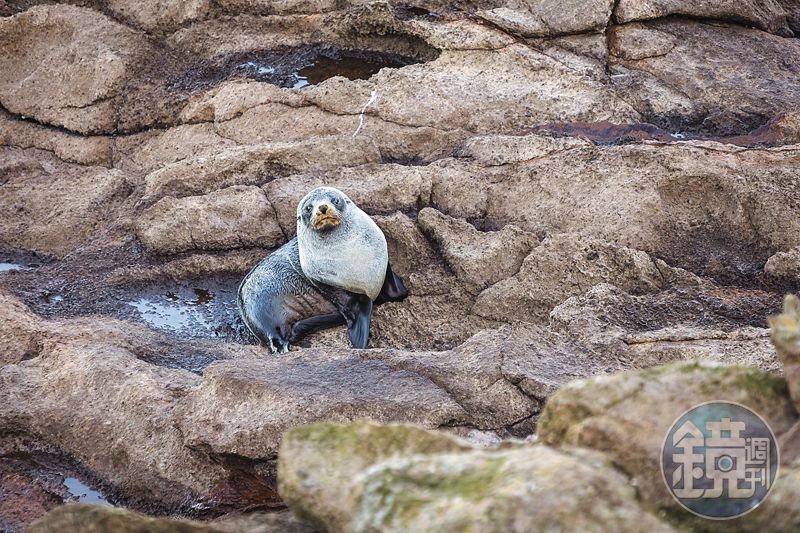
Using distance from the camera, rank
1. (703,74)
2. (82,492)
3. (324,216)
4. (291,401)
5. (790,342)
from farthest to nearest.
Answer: (703,74) < (324,216) < (82,492) < (291,401) < (790,342)

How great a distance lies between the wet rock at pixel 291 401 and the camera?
16.1ft

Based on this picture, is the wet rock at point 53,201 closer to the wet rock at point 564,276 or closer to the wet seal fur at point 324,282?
the wet seal fur at point 324,282

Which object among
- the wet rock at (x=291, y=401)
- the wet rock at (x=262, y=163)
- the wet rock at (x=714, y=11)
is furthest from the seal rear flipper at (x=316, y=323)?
the wet rock at (x=714, y=11)

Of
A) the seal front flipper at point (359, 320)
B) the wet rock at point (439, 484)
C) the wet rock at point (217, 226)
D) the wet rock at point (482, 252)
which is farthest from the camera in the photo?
the wet rock at point (217, 226)

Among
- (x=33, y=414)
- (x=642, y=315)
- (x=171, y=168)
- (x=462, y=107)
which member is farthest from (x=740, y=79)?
(x=33, y=414)

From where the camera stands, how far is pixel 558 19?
8352 millimetres

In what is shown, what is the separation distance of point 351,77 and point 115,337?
3.39 m

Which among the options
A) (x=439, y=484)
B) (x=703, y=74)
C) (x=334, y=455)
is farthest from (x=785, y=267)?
(x=439, y=484)

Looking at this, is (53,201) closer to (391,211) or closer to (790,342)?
(391,211)

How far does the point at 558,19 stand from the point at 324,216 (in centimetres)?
310

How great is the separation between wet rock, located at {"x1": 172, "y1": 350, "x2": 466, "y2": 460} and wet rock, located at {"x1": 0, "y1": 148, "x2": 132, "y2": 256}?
2929 mm

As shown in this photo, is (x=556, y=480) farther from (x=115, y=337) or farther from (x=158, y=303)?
(x=158, y=303)

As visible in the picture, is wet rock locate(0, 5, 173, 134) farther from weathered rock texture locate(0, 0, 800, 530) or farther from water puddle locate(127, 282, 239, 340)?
water puddle locate(127, 282, 239, 340)

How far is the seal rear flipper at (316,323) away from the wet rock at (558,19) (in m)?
3.05
